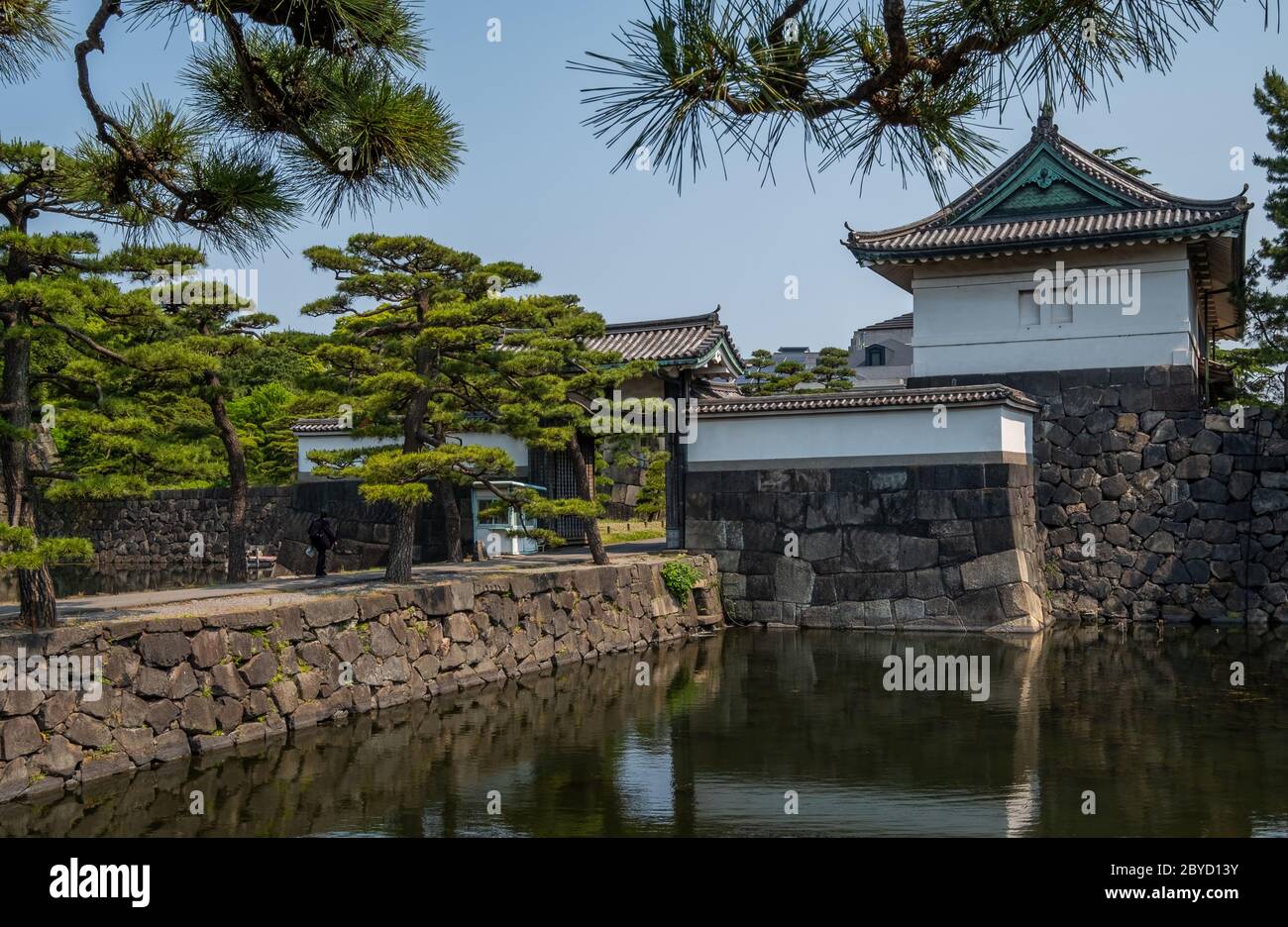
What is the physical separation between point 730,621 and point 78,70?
12819 millimetres

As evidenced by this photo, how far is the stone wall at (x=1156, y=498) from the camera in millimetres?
16516

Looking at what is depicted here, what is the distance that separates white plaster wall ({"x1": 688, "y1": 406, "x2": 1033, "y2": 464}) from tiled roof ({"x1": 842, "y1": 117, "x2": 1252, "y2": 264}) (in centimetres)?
279

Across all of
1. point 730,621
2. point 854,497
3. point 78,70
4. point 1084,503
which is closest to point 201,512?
point 730,621

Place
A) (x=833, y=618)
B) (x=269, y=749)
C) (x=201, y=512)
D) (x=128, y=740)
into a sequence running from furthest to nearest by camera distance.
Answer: (x=201, y=512) < (x=833, y=618) < (x=269, y=749) < (x=128, y=740)

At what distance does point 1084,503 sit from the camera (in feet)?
57.1

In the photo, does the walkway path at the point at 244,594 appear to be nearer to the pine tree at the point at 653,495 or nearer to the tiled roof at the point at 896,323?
the pine tree at the point at 653,495

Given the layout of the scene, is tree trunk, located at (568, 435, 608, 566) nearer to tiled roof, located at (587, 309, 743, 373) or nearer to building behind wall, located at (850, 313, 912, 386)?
tiled roof, located at (587, 309, 743, 373)

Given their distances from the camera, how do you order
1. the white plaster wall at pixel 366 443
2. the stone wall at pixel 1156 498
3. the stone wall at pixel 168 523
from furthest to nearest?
the stone wall at pixel 168 523 → the white plaster wall at pixel 366 443 → the stone wall at pixel 1156 498

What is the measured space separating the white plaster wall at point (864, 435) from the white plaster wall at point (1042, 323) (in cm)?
131

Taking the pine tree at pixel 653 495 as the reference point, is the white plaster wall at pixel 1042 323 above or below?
above

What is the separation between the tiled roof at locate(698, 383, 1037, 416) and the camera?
15734 millimetres

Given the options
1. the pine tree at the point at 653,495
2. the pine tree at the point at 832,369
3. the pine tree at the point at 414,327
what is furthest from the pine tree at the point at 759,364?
the pine tree at the point at 414,327

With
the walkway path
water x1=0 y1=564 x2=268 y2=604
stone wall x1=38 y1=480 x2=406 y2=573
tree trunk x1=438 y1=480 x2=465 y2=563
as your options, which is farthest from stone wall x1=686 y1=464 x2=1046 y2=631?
stone wall x1=38 y1=480 x2=406 y2=573

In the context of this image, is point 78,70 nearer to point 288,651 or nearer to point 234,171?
point 234,171
